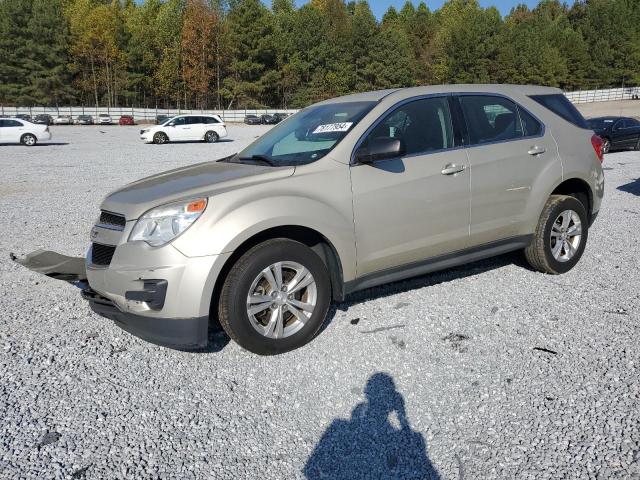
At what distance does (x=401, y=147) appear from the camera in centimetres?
393

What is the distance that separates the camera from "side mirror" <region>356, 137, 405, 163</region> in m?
3.90

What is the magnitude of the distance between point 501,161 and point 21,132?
2859cm

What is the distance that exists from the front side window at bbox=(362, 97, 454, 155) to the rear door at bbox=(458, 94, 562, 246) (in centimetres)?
23

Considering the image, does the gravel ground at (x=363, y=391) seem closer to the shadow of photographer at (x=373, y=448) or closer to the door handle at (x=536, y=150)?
the shadow of photographer at (x=373, y=448)

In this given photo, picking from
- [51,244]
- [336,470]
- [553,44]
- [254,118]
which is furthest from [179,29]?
[336,470]

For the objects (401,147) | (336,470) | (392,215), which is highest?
(401,147)

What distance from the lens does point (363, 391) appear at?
10.9 feet

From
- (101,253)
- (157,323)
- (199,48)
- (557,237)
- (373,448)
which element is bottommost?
(373,448)

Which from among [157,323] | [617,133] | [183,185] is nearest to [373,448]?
[157,323]

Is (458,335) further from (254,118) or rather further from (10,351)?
(254,118)

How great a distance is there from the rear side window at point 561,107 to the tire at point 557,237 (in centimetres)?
81

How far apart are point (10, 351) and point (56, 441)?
1356 mm

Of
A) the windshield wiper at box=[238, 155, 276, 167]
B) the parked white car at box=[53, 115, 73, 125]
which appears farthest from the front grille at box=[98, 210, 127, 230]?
the parked white car at box=[53, 115, 73, 125]

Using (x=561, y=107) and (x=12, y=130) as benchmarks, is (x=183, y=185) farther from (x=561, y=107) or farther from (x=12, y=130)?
(x=12, y=130)
